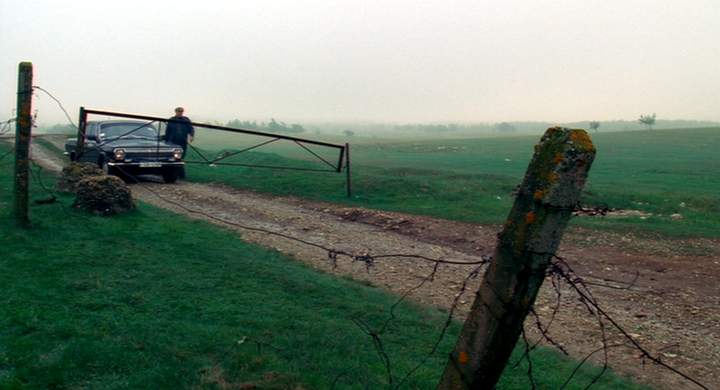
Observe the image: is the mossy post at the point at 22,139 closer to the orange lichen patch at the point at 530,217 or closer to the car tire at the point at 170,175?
the orange lichen patch at the point at 530,217

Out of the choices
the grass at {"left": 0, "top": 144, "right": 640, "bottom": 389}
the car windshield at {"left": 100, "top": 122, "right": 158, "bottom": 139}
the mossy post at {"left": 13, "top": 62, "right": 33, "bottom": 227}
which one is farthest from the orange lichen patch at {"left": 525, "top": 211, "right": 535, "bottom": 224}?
the car windshield at {"left": 100, "top": 122, "right": 158, "bottom": 139}

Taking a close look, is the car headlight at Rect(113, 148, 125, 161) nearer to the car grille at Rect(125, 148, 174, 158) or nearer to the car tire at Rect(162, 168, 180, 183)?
the car grille at Rect(125, 148, 174, 158)

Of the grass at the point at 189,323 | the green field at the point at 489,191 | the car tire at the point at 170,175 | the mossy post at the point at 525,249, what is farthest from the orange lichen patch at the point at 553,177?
the car tire at the point at 170,175

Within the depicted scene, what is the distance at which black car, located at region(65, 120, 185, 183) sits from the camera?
17.7 meters

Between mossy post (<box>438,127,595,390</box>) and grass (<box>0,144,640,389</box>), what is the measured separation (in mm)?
2270

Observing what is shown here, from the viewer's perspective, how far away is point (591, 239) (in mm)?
12328

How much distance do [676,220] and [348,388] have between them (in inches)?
478

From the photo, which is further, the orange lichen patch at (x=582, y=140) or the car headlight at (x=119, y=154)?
the car headlight at (x=119, y=154)

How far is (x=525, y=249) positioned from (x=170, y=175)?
17.5 metres

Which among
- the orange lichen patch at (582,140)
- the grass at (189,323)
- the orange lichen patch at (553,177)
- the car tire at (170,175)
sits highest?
the orange lichen patch at (582,140)

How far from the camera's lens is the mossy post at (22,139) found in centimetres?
905

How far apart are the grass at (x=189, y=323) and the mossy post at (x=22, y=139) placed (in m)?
0.35

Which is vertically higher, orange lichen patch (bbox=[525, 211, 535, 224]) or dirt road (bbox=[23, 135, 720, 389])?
orange lichen patch (bbox=[525, 211, 535, 224])

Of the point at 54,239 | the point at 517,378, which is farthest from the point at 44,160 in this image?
the point at 517,378
